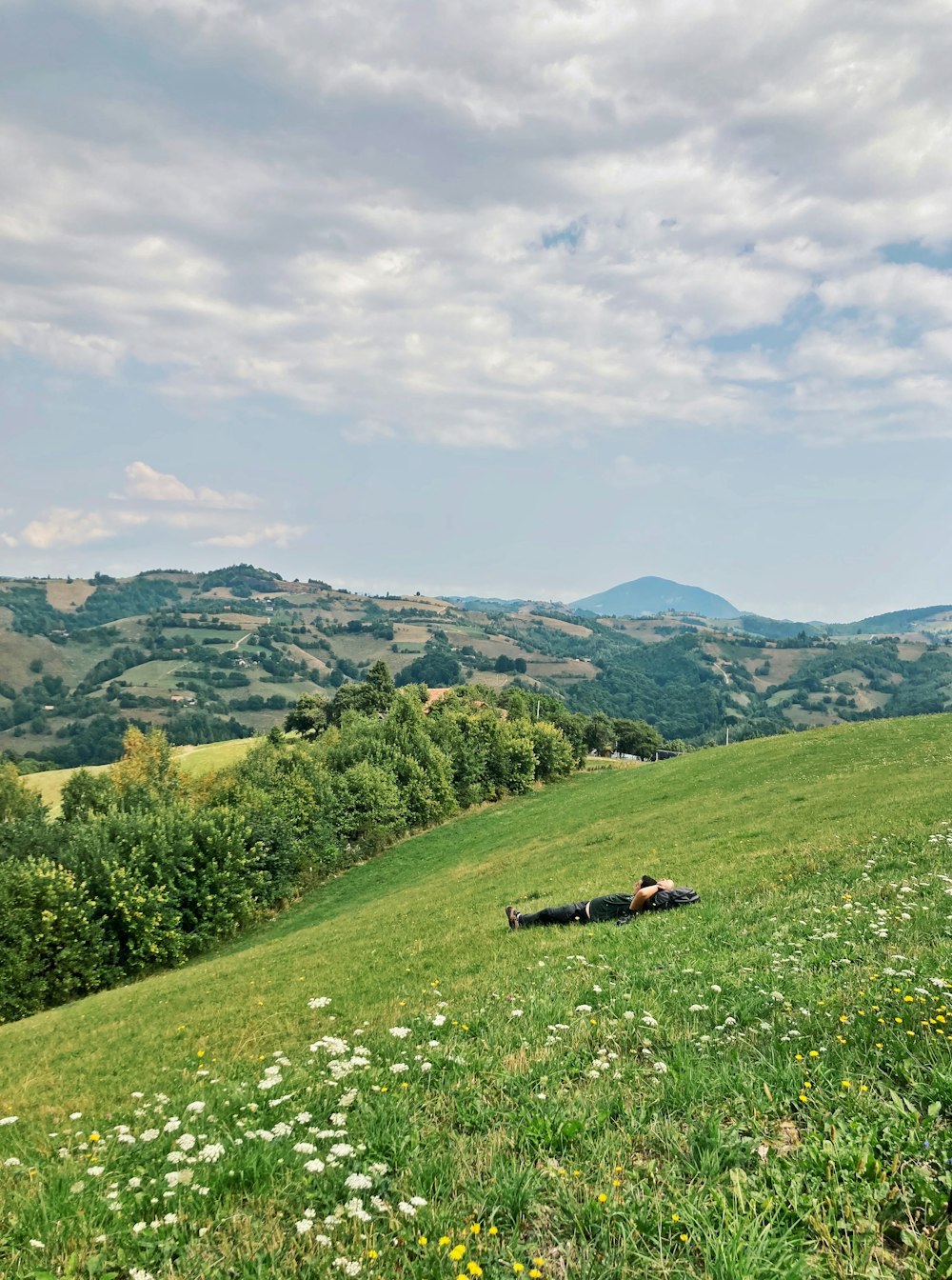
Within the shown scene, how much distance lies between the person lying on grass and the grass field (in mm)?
1250

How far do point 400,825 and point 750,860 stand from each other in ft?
185

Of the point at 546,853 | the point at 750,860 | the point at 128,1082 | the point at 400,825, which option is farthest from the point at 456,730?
the point at 128,1082

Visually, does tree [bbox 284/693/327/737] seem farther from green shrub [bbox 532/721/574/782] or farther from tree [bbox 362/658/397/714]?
green shrub [bbox 532/721/574/782]

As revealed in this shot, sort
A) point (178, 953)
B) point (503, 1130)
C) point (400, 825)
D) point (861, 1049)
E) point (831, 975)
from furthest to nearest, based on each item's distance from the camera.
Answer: point (400, 825) < point (178, 953) < point (831, 975) < point (861, 1049) < point (503, 1130)

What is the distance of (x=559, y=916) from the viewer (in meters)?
18.9

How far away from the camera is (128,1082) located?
40.8ft

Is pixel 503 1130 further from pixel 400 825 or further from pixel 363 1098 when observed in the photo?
pixel 400 825

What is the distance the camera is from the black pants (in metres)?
18.7

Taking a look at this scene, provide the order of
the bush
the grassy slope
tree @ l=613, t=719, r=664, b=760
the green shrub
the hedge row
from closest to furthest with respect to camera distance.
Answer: the bush
the hedge row
the green shrub
the grassy slope
tree @ l=613, t=719, r=664, b=760

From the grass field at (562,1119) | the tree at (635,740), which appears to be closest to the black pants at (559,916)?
the grass field at (562,1119)

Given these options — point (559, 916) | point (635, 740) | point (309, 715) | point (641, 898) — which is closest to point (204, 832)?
point (559, 916)

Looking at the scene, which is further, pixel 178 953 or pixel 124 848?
pixel 124 848

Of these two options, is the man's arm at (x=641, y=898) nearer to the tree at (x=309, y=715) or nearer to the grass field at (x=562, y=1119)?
the grass field at (x=562, y=1119)

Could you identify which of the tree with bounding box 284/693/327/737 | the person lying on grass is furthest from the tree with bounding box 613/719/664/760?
the person lying on grass
